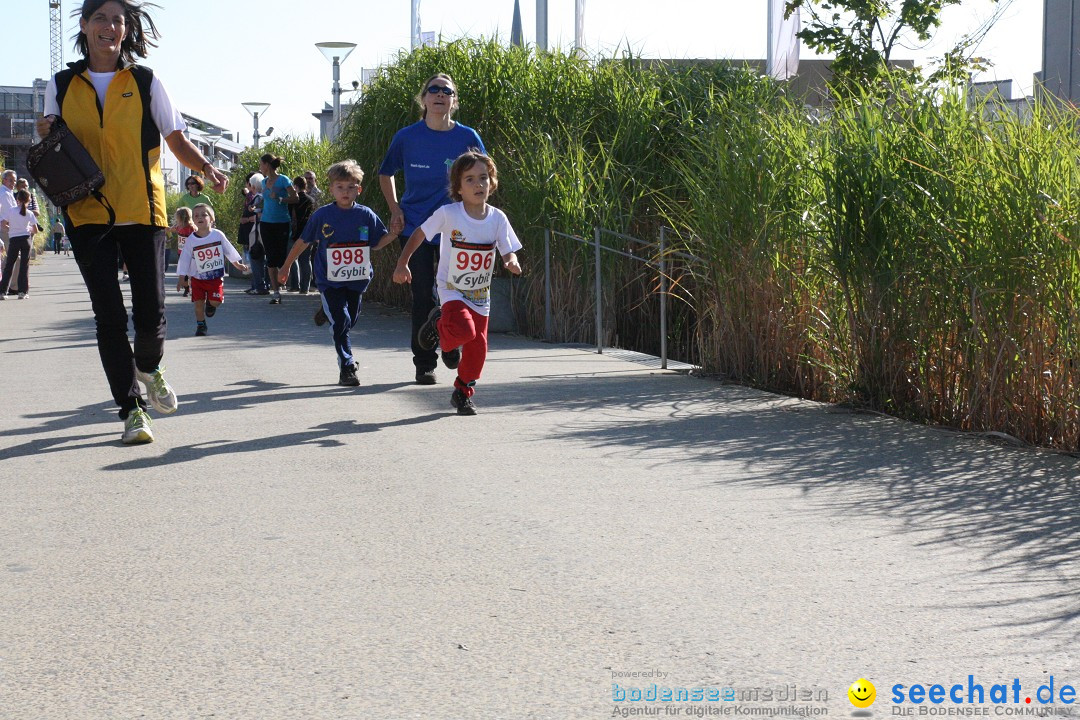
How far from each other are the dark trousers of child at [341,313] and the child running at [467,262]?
1.27 m

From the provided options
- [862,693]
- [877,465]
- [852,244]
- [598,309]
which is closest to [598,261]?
[598,309]

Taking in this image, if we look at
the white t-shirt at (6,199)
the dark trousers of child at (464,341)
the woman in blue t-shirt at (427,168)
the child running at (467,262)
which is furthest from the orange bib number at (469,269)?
Answer: the white t-shirt at (6,199)

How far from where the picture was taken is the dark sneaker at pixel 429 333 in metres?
8.27

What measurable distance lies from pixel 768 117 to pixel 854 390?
2.22m

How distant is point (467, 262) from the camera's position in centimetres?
766

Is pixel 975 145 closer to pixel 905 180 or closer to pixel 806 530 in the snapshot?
pixel 905 180

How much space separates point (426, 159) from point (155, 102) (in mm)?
2691

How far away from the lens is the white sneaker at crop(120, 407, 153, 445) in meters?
6.55

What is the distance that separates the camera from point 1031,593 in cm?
386

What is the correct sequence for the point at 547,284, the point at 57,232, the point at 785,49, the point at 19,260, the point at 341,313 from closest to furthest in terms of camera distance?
the point at 341,313 → the point at 547,284 → the point at 785,49 → the point at 19,260 → the point at 57,232

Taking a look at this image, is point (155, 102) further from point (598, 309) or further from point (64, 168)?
point (598, 309)

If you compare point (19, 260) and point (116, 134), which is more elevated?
point (116, 134)

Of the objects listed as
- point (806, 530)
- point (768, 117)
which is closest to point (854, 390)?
point (768, 117)

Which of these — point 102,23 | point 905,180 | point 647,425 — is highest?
point 102,23
